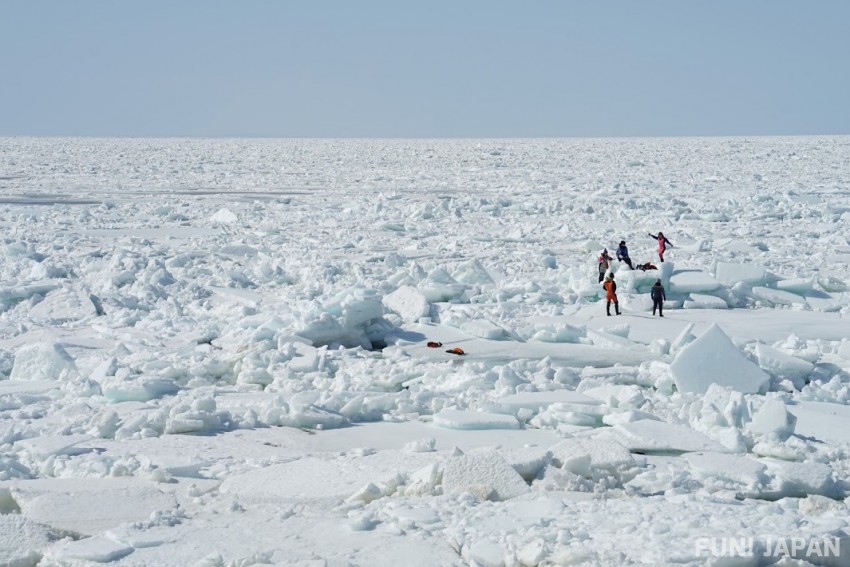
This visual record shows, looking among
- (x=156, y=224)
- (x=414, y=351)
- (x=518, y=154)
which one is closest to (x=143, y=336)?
(x=414, y=351)

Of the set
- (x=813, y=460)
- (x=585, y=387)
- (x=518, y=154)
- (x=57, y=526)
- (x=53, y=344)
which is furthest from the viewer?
(x=518, y=154)

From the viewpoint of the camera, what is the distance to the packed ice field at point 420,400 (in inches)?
179

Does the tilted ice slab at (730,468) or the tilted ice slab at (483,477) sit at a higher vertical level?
the tilted ice slab at (483,477)

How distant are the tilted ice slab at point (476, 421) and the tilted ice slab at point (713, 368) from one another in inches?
56.5

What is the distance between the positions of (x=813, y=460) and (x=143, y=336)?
6.49 meters

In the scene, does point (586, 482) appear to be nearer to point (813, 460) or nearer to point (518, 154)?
point (813, 460)

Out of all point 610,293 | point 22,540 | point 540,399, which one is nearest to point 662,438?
point 540,399

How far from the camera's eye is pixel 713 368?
7246mm

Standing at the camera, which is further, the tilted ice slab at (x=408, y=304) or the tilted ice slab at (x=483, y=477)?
the tilted ice slab at (x=408, y=304)

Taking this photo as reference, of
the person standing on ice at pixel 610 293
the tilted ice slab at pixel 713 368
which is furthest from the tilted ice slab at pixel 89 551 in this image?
the person standing on ice at pixel 610 293

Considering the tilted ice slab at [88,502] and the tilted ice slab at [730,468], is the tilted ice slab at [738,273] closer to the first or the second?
the tilted ice slab at [730,468]

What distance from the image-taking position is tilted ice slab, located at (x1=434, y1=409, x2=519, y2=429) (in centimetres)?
660

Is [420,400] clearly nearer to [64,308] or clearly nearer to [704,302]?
[704,302]

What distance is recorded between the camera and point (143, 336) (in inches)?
383
